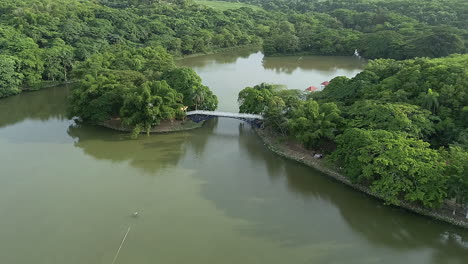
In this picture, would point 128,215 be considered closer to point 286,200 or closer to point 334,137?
point 286,200

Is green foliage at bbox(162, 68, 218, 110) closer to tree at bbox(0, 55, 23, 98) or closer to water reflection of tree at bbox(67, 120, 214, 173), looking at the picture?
water reflection of tree at bbox(67, 120, 214, 173)

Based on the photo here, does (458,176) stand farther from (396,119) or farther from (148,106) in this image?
(148,106)

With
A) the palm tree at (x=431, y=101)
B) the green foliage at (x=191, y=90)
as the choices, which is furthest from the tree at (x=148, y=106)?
the palm tree at (x=431, y=101)

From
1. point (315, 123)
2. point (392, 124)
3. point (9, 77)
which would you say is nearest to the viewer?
point (392, 124)

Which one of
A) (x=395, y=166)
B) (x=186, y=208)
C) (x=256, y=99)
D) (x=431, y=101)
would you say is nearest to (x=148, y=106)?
(x=256, y=99)

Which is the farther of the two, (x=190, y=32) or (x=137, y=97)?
(x=190, y=32)

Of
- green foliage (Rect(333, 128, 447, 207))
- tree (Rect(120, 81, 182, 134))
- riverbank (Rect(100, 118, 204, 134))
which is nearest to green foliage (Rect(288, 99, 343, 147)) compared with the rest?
green foliage (Rect(333, 128, 447, 207))

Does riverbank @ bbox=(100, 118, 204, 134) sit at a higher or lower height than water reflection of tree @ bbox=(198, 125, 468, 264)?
higher
